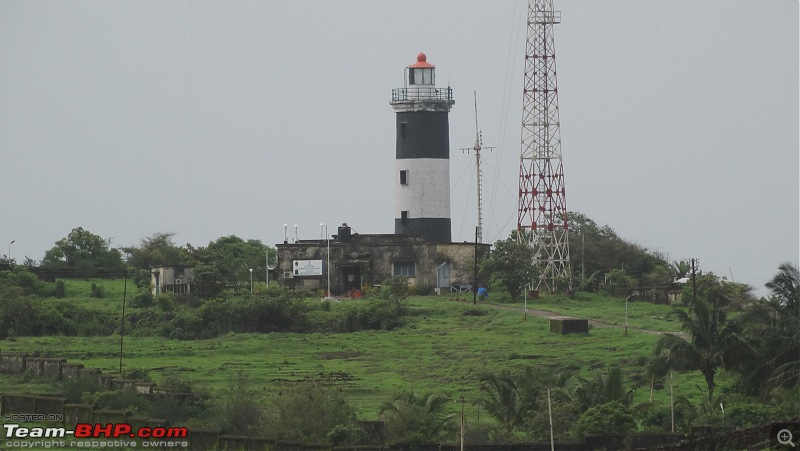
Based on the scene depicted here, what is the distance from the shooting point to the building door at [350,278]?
302ft

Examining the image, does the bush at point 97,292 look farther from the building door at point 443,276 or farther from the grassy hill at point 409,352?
the building door at point 443,276

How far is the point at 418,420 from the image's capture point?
48.5m

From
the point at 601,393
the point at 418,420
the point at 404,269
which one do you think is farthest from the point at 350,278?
the point at 418,420

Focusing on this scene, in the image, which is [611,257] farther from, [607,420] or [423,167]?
[607,420]

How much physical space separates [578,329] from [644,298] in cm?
1674

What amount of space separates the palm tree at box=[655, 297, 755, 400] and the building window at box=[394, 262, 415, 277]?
36.0 meters

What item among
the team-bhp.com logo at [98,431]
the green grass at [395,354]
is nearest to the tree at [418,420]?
the green grass at [395,354]

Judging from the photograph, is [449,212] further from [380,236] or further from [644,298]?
[644,298]

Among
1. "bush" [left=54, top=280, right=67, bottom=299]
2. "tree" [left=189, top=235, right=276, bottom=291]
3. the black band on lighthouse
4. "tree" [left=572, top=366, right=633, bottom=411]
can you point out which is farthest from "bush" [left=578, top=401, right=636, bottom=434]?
the black band on lighthouse

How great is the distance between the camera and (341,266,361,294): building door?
92.0 meters

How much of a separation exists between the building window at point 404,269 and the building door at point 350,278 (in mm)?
2000

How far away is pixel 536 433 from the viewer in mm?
48406

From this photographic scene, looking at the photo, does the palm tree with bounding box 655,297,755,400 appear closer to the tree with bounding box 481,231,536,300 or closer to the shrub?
the tree with bounding box 481,231,536,300

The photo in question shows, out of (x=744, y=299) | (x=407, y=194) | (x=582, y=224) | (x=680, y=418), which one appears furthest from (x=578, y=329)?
(x=582, y=224)
